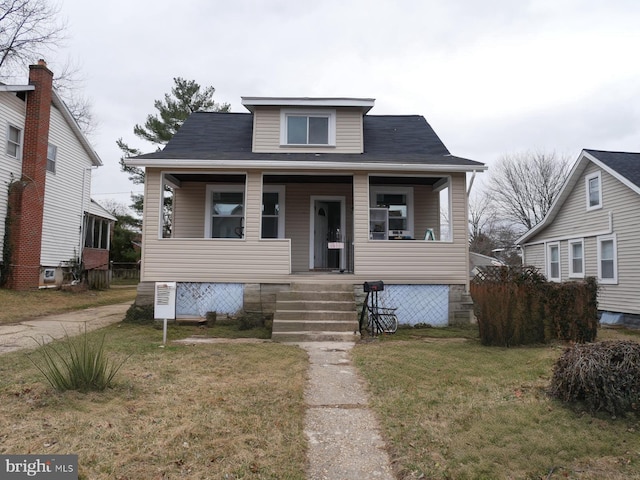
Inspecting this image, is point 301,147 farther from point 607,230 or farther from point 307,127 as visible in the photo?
point 607,230

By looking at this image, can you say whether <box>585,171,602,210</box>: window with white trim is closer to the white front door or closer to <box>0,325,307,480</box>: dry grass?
the white front door

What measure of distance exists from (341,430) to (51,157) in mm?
18357

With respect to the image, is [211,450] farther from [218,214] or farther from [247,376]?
[218,214]

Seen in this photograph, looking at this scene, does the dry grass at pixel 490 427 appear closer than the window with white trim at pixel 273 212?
Yes

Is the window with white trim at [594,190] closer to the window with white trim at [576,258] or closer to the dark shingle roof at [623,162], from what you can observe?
the dark shingle roof at [623,162]

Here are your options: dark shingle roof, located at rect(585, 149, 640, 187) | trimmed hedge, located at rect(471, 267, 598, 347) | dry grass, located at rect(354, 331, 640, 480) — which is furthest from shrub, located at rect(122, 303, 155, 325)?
dark shingle roof, located at rect(585, 149, 640, 187)

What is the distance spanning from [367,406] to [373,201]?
27.1 ft

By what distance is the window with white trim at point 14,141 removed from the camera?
1495 centimetres

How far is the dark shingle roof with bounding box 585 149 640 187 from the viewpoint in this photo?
12.7 meters

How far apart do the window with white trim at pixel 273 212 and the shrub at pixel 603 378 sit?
28.0 feet

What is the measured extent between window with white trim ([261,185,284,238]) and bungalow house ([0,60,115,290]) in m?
9.57

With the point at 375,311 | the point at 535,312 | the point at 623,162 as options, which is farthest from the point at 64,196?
the point at 623,162

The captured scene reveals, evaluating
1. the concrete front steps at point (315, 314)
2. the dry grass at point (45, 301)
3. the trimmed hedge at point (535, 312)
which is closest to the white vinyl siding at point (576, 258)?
the trimmed hedge at point (535, 312)

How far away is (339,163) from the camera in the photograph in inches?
386
